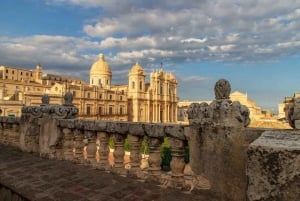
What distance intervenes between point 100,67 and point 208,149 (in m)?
66.7

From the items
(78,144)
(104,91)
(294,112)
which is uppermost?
(104,91)

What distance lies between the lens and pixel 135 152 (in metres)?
3.87

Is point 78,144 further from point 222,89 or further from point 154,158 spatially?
point 222,89

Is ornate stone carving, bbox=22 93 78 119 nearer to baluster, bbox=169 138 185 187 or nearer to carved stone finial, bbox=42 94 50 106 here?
carved stone finial, bbox=42 94 50 106

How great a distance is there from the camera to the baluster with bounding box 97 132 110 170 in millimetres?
4359

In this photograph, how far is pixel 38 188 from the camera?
12.0 ft

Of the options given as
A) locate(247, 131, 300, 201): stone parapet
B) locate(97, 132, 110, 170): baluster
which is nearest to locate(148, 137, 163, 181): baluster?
locate(97, 132, 110, 170): baluster

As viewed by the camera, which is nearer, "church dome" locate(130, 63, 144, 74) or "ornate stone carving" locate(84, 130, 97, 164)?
"ornate stone carving" locate(84, 130, 97, 164)

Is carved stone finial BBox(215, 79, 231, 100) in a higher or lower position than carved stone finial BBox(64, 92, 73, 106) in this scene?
lower

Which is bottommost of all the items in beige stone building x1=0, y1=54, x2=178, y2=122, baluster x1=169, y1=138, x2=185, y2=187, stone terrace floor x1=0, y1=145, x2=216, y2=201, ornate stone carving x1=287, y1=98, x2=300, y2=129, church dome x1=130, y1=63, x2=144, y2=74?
stone terrace floor x1=0, y1=145, x2=216, y2=201

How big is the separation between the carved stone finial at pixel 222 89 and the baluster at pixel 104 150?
2104 millimetres

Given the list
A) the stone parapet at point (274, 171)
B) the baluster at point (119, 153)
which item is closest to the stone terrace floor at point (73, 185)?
the baluster at point (119, 153)

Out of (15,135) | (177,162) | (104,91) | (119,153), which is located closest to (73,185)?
(119,153)

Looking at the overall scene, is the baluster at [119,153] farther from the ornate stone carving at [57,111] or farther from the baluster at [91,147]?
the ornate stone carving at [57,111]
